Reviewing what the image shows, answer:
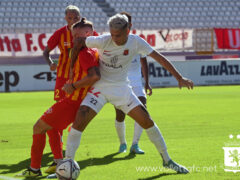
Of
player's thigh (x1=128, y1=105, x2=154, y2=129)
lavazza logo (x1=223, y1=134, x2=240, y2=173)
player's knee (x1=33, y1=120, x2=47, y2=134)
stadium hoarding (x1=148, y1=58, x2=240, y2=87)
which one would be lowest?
stadium hoarding (x1=148, y1=58, x2=240, y2=87)

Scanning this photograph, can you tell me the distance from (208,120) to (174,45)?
59.9 ft

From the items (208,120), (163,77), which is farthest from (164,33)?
(208,120)

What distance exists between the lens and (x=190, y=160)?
6902mm

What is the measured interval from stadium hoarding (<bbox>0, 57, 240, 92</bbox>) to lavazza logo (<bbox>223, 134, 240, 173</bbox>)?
662 inches

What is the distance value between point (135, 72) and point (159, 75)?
718 inches

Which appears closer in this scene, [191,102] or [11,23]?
[191,102]

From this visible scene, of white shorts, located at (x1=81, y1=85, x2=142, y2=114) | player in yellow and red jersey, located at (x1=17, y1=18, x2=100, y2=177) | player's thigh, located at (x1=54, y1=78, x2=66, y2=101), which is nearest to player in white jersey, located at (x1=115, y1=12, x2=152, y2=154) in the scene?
player's thigh, located at (x1=54, y1=78, x2=66, y2=101)

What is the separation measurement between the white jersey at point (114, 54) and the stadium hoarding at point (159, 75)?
1842 cm

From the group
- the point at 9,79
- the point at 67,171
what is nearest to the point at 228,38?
the point at 9,79

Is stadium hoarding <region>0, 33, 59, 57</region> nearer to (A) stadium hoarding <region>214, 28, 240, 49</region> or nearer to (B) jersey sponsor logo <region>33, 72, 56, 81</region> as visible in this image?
(B) jersey sponsor logo <region>33, 72, 56, 81</region>

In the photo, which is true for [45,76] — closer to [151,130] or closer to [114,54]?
[151,130]

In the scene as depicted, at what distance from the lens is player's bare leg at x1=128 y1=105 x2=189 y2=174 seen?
19.0 feet

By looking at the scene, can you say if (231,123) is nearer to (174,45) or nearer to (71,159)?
(71,159)

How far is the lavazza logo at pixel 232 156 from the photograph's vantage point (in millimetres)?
6252
